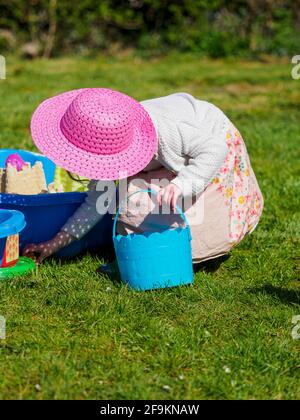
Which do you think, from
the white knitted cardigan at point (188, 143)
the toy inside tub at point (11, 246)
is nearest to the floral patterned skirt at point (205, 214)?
the white knitted cardigan at point (188, 143)

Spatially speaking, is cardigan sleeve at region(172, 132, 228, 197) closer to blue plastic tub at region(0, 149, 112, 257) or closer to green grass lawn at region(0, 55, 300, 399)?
green grass lawn at region(0, 55, 300, 399)

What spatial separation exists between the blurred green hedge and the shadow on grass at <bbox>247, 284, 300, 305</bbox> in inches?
317

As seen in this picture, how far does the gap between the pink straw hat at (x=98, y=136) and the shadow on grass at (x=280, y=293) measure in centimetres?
67

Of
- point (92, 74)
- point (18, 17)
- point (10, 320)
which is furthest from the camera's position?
point (18, 17)

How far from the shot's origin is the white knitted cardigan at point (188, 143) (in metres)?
2.82

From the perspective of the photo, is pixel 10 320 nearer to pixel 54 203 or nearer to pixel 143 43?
pixel 54 203

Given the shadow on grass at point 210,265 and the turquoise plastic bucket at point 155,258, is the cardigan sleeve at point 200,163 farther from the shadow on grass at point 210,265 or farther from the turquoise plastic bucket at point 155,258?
the shadow on grass at point 210,265

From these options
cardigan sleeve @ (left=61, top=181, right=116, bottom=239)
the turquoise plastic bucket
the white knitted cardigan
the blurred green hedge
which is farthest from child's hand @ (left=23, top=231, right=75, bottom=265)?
the blurred green hedge

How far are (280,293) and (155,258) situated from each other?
1.67 ft

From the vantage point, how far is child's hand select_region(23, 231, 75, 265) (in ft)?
10.3

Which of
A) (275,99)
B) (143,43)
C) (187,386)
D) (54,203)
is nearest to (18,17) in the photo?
(143,43)

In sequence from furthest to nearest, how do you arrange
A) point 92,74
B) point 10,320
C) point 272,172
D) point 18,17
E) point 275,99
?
point 18,17 → point 92,74 → point 275,99 → point 272,172 → point 10,320
